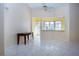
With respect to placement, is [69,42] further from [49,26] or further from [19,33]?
[19,33]

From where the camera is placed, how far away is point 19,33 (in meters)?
4.34

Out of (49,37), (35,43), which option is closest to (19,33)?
(35,43)

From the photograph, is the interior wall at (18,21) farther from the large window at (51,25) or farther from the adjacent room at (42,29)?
the large window at (51,25)

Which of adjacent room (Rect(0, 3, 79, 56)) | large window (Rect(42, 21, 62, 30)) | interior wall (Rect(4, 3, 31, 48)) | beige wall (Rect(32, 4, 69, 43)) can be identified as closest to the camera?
adjacent room (Rect(0, 3, 79, 56))

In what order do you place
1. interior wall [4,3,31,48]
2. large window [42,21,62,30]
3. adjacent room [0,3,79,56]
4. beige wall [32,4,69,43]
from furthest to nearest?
beige wall [32,4,69,43] → large window [42,21,62,30] → interior wall [4,3,31,48] → adjacent room [0,3,79,56]

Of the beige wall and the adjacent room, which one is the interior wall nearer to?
the adjacent room

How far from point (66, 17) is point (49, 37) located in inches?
48.1

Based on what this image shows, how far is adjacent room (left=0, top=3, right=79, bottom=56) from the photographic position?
3.93m

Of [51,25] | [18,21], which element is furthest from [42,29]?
[18,21]

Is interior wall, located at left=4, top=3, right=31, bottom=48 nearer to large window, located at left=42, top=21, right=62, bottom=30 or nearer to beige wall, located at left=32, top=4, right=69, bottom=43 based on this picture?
large window, located at left=42, top=21, right=62, bottom=30

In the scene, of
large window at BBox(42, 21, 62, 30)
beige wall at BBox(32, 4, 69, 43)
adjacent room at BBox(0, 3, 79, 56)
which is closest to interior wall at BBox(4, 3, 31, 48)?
adjacent room at BBox(0, 3, 79, 56)

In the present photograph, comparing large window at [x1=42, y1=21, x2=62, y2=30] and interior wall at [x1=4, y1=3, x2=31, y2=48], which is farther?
large window at [x1=42, y1=21, x2=62, y2=30]

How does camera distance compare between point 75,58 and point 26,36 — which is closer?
point 75,58

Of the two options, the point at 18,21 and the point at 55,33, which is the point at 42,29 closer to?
the point at 55,33
